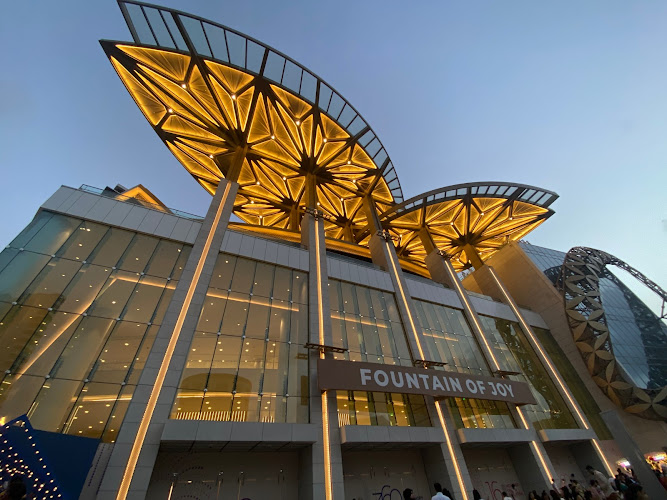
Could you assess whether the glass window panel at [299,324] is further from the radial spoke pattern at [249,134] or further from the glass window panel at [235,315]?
the radial spoke pattern at [249,134]

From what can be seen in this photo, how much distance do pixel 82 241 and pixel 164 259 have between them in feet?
10.7

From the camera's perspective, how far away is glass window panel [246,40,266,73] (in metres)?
19.7

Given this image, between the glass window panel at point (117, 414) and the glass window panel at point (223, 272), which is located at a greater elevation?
the glass window panel at point (223, 272)

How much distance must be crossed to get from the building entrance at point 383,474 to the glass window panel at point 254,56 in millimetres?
23887

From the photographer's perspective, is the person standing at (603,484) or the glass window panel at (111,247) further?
the person standing at (603,484)

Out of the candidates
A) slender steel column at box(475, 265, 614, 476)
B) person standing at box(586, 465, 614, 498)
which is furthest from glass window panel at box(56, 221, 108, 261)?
slender steel column at box(475, 265, 614, 476)

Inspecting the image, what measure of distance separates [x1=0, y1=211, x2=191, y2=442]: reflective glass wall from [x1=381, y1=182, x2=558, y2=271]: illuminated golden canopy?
23.6 metres

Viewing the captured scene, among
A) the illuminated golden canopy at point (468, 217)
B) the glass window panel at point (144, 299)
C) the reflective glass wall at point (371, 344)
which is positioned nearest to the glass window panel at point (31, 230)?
the glass window panel at point (144, 299)

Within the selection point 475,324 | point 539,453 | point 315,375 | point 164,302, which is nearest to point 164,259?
point 164,302

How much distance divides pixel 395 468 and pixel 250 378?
Result: 8.56m

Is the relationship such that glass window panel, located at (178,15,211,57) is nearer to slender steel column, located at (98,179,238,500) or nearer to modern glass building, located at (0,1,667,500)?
modern glass building, located at (0,1,667,500)

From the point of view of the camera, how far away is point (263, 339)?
1370 cm

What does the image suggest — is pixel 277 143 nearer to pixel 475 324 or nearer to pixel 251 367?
pixel 251 367

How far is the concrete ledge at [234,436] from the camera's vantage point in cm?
986
